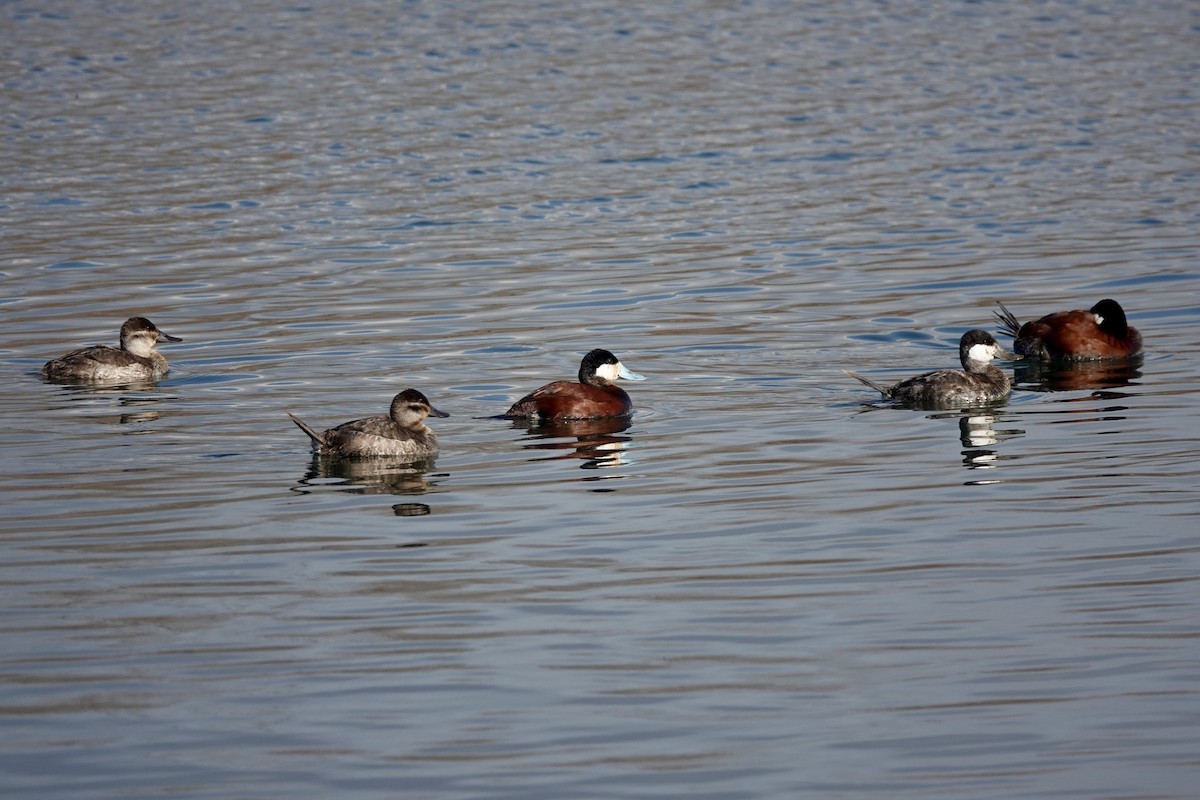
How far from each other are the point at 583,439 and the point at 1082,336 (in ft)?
17.6

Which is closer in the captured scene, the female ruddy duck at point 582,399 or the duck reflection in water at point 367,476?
the duck reflection in water at point 367,476

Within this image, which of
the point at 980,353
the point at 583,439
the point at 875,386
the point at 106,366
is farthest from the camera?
the point at 106,366

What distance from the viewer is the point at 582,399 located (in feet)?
47.1

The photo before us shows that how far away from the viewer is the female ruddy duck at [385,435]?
1296cm

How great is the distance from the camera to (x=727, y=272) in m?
21.0

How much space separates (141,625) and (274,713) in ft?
4.99

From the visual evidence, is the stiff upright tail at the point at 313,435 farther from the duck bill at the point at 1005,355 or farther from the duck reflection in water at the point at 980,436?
the duck bill at the point at 1005,355

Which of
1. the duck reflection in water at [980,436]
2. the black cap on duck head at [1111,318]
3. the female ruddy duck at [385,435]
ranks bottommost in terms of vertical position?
the duck reflection in water at [980,436]

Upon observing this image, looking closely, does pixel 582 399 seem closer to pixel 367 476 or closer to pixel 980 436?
pixel 367 476

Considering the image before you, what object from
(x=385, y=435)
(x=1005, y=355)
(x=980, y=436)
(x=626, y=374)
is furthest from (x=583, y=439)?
(x=1005, y=355)

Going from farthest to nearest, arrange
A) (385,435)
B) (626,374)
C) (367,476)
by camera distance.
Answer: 1. (626,374)
2. (385,435)
3. (367,476)

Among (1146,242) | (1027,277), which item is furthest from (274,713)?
(1146,242)

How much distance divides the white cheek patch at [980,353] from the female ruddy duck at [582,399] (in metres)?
3.10

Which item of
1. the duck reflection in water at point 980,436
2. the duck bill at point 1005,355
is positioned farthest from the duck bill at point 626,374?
the duck bill at point 1005,355
